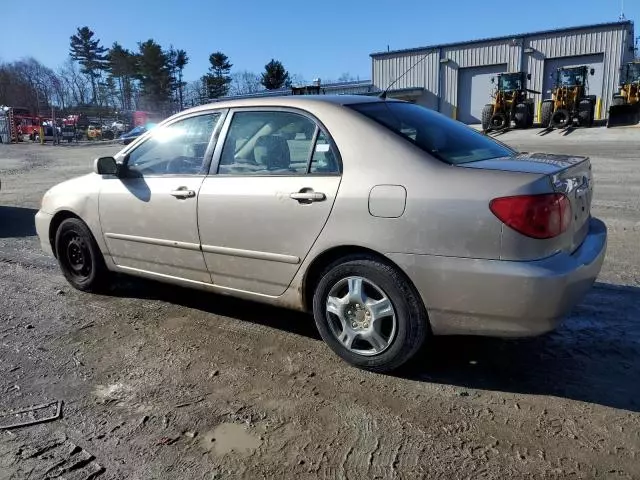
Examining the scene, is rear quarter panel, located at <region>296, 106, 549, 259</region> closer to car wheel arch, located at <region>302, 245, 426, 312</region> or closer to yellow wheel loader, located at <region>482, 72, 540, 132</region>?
car wheel arch, located at <region>302, 245, 426, 312</region>

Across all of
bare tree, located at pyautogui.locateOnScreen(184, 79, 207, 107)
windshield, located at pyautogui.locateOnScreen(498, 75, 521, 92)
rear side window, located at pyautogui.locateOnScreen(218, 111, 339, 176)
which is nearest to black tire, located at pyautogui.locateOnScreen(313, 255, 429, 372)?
rear side window, located at pyautogui.locateOnScreen(218, 111, 339, 176)

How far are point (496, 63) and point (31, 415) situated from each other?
3819 cm

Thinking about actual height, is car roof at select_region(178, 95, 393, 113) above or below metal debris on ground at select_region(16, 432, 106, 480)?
above

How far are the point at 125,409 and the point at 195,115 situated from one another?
216 centimetres

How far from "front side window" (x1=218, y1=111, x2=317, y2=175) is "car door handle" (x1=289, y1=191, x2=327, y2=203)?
17 cm

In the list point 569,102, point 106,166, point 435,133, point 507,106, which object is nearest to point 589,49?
point 569,102

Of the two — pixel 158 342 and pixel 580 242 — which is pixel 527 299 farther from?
pixel 158 342

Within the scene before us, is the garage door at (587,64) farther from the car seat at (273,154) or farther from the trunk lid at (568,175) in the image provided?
the car seat at (273,154)

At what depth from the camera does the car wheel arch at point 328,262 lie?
303 cm

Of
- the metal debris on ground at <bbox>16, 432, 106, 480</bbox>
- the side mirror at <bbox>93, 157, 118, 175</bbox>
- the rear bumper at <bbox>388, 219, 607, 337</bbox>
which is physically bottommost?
the metal debris on ground at <bbox>16, 432, 106, 480</bbox>

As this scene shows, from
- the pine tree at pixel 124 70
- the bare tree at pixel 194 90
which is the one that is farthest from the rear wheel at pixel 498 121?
the pine tree at pixel 124 70

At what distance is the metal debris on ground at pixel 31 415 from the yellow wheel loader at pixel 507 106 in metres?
26.4

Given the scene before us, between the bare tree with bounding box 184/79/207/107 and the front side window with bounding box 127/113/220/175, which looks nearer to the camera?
the front side window with bounding box 127/113/220/175

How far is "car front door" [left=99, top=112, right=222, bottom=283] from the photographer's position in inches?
152
